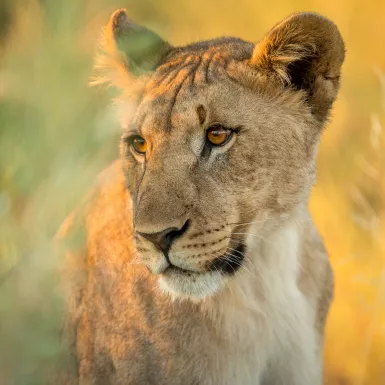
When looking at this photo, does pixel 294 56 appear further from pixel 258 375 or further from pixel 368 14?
pixel 368 14

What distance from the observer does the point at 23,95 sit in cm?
227

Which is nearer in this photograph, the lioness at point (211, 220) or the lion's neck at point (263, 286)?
the lioness at point (211, 220)

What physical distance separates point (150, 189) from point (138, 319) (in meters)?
0.70

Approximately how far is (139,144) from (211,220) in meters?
0.55

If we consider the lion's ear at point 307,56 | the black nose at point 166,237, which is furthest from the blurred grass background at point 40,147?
the lion's ear at point 307,56

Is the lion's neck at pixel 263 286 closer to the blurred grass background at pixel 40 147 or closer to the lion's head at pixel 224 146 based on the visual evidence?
the lion's head at pixel 224 146

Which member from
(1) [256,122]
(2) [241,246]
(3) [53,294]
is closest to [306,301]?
(2) [241,246]

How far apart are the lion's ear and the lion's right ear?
0.50m

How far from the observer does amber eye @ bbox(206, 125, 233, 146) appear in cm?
329

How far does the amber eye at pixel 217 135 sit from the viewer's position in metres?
3.29

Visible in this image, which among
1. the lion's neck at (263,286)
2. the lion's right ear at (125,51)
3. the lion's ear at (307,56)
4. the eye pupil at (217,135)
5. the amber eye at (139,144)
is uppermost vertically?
the lion's ear at (307,56)

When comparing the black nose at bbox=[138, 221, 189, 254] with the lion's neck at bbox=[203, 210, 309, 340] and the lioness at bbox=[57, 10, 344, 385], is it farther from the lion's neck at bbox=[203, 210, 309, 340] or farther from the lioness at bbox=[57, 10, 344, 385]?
the lion's neck at bbox=[203, 210, 309, 340]

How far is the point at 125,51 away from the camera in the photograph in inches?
149

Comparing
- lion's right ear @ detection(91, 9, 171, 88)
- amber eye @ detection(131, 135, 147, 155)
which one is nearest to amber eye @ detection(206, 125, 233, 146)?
amber eye @ detection(131, 135, 147, 155)
